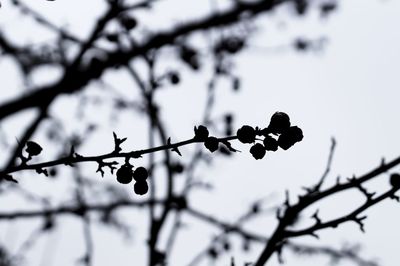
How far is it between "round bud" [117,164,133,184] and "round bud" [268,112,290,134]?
63 cm

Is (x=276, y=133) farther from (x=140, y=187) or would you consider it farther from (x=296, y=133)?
(x=140, y=187)

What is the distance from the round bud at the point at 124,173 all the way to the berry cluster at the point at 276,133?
497mm

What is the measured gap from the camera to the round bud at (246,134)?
62.5 inches

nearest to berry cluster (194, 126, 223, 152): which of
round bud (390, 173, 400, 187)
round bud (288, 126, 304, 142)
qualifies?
round bud (288, 126, 304, 142)

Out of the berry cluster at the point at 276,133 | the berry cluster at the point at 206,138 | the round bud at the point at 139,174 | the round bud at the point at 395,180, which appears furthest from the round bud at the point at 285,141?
the round bud at the point at 395,180

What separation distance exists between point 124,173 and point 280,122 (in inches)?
26.5

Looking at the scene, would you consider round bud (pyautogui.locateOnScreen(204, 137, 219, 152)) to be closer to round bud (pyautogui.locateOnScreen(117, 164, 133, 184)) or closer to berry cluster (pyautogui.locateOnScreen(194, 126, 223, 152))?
berry cluster (pyautogui.locateOnScreen(194, 126, 223, 152))

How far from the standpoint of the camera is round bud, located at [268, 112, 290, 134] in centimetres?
155

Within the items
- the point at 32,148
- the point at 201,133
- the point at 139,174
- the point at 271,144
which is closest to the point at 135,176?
the point at 139,174

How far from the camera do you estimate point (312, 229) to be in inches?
98.1

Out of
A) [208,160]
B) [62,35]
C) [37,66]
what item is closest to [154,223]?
[208,160]

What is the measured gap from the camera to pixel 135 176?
5.89 feet

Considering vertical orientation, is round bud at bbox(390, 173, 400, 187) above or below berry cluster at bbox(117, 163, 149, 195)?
above

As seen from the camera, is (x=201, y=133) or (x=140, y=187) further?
(x=140, y=187)
